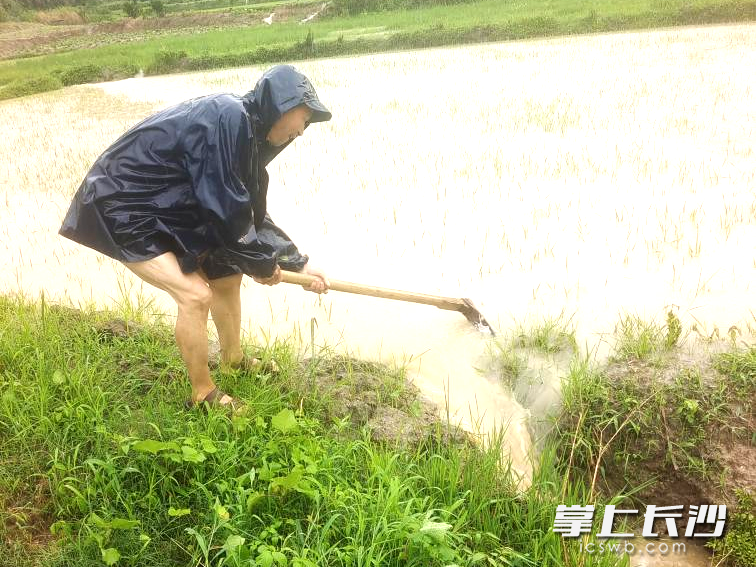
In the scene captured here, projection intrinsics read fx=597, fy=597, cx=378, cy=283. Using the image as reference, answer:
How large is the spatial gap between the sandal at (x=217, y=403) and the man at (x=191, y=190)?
1cm

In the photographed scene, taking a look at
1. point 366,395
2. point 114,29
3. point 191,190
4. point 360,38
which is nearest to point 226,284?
point 191,190

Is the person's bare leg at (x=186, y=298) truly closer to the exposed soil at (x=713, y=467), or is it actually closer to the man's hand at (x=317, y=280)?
the man's hand at (x=317, y=280)

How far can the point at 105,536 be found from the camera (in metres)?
1.74

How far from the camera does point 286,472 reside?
1.90 meters

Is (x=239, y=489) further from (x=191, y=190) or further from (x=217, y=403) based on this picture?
(x=191, y=190)

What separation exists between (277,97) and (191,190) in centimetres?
46

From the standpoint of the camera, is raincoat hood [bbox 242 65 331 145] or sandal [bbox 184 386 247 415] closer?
raincoat hood [bbox 242 65 331 145]

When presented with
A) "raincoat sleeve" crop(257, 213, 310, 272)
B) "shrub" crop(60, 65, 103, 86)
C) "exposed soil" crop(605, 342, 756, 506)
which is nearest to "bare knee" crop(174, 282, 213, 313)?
"raincoat sleeve" crop(257, 213, 310, 272)

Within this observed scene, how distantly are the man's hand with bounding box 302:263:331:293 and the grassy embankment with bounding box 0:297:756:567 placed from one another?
1.13 feet

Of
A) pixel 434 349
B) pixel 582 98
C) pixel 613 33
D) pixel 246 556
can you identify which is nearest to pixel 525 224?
pixel 434 349

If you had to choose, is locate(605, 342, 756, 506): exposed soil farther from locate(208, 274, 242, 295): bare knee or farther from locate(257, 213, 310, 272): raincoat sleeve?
locate(208, 274, 242, 295): bare knee

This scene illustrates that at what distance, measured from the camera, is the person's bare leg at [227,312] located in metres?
2.49

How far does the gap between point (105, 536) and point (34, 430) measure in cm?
69

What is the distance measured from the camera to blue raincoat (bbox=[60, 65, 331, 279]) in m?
2.05
